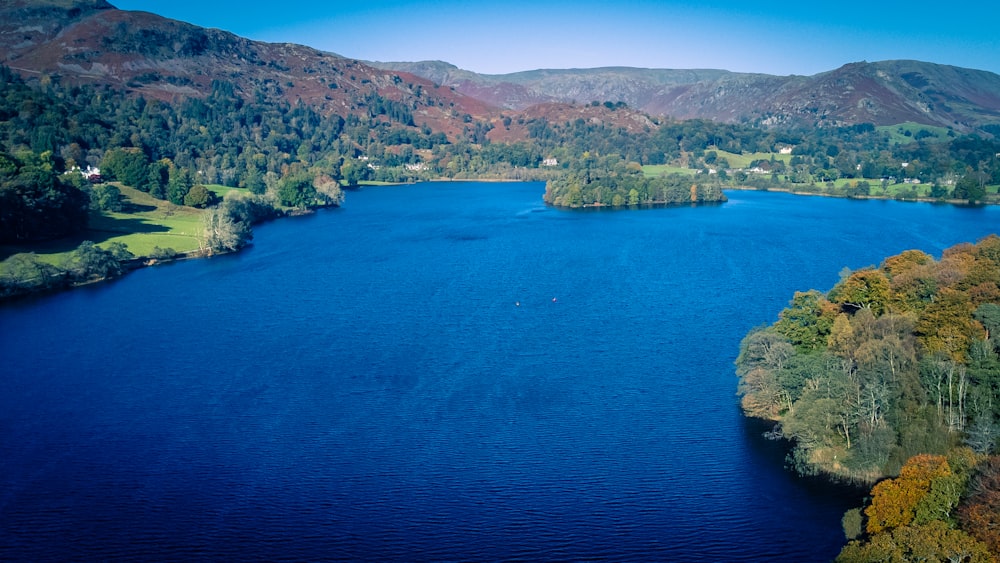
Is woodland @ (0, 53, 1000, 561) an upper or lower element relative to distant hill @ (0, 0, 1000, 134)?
lower

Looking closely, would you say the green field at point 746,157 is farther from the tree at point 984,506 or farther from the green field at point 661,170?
the tree at point 984,506

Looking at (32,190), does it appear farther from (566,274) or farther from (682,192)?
(682,192)

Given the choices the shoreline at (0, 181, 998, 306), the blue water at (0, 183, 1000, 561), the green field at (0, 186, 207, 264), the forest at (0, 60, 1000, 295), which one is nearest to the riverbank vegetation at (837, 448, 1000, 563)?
the blue water at (0, 183, 1000, 561)

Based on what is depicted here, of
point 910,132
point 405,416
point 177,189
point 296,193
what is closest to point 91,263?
point 177,189

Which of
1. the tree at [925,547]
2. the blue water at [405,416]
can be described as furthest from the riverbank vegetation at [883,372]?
the tree at [925,547]

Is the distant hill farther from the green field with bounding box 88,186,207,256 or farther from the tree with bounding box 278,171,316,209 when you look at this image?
the green field with bounding box 88,186,207,256

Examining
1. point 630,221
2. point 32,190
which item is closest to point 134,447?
point 32,190
